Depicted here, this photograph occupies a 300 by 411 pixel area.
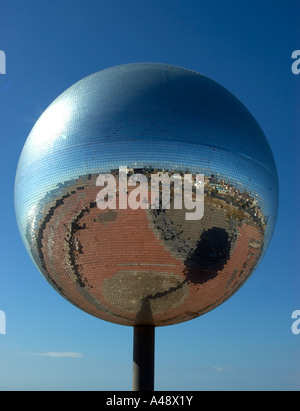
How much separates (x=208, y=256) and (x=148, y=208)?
2.04 metres

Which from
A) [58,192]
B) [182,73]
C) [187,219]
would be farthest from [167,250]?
[182,73]

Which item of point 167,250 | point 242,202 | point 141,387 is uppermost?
point 242,202

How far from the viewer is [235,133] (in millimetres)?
12938

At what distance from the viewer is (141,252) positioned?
39.4ft

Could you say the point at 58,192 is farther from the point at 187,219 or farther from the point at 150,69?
the point at 150,69

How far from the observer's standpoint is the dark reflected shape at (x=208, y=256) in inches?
485

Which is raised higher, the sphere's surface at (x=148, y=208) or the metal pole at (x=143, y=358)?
the sphere's surface at (x=148, y=208)

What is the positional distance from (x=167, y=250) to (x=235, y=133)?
353cm

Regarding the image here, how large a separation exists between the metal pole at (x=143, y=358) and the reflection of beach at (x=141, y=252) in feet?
4.21
